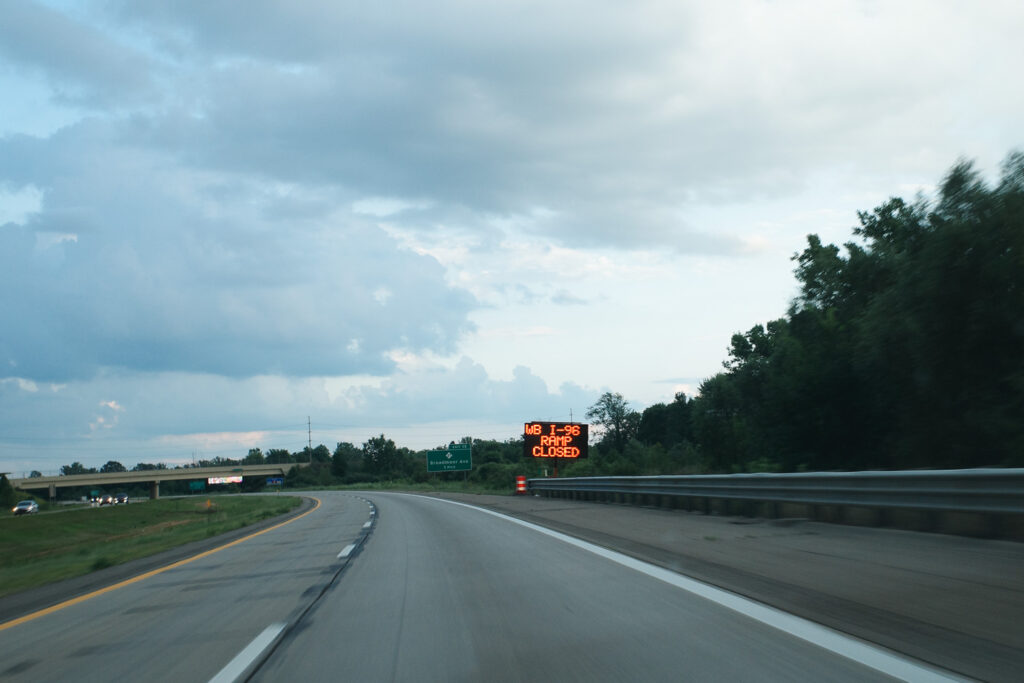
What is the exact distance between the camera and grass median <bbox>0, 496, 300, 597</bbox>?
1867cm

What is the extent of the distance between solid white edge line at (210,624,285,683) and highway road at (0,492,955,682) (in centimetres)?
2

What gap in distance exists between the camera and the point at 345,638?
6023 millimetres

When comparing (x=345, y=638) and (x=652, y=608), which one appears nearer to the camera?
(x=345, y=638)

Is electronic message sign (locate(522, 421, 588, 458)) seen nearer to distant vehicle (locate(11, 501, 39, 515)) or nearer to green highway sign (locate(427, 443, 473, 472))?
green highway sign (locate(427, 443, 473, 472))

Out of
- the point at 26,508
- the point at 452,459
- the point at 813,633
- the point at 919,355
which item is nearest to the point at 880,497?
the point at 813,633

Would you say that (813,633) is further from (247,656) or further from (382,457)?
(382,457)

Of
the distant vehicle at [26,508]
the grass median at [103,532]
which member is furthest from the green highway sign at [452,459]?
the distant vehicle at [26,508]

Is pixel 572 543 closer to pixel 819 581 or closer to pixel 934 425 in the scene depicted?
pixel 819 581

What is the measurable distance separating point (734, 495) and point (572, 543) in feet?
14.0

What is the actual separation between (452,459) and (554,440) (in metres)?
30.5

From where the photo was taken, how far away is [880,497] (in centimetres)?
1044

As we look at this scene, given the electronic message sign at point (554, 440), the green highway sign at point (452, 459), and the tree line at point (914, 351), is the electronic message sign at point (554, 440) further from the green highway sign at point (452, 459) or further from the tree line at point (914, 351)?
the green highway sign at point (452, 459)

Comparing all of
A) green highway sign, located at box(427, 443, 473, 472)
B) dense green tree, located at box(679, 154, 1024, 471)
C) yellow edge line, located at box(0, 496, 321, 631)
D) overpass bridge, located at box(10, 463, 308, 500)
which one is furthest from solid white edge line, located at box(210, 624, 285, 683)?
overpass bridge, located at box(10, 463, 308, 500)

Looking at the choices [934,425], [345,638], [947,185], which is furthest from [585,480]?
[345,638]
